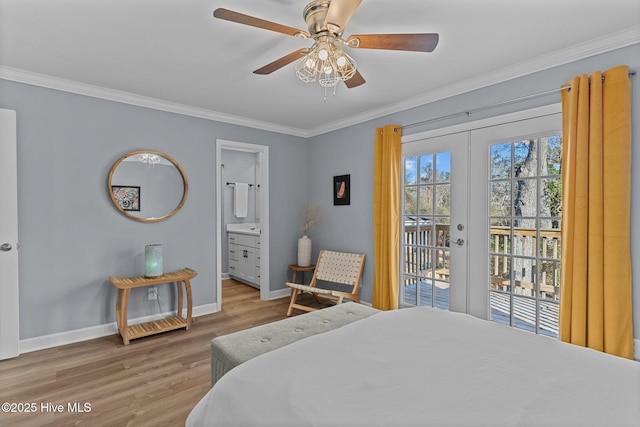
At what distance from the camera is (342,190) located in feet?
14.1

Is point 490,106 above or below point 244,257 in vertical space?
above

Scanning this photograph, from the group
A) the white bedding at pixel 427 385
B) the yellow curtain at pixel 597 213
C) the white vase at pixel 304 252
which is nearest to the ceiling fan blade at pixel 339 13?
the white bedding at pixel 427 385

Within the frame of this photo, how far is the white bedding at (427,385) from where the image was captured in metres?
0.97

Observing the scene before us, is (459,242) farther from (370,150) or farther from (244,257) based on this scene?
(244,257)

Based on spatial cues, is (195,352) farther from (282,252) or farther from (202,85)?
(202,85)

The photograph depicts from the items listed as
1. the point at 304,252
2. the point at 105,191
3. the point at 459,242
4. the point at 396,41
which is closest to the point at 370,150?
the point at 459,242

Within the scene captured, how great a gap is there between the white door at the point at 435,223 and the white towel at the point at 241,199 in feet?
11.6

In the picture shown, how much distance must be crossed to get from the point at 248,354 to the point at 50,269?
8.12 ft

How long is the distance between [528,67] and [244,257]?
451 centimetres

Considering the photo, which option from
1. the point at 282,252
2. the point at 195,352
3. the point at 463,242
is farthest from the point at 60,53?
the point at 463,242

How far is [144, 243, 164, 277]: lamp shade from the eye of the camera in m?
3.24

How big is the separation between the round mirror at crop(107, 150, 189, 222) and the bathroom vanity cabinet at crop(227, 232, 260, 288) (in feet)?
5.20

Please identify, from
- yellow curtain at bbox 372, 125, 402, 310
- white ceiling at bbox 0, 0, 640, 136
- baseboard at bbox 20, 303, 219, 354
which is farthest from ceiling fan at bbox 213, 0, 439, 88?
baseboard at bbox 20, 303, 219, 354

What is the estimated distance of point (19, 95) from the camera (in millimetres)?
2807
